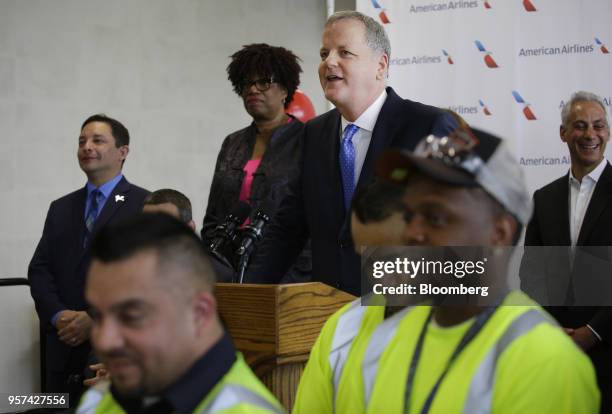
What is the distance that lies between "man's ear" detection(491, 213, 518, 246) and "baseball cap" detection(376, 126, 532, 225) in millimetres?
14

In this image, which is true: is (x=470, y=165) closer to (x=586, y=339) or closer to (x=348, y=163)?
(x=348, y=163)

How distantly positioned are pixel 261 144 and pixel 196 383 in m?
2.91

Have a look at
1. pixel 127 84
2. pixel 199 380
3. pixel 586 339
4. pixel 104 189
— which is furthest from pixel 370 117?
pixel 127 84

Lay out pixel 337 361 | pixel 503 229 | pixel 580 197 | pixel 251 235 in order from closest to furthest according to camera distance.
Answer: pixel 503 229 → pixel 337 361 → pixel 251 235 → pixel 580 197

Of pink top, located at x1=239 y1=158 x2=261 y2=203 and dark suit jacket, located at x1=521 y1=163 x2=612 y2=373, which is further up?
pink top, located at x1=239 y1=158 x2=261 y2=203

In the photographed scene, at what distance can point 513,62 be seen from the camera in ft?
14.3

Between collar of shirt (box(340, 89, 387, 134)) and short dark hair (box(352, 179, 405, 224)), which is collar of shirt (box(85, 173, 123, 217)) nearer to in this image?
collar of shirt (box(340, 89, 387, 134))

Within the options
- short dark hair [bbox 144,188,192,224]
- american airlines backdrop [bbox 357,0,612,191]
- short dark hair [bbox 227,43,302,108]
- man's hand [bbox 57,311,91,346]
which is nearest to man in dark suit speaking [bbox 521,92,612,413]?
american airlines backdrop [bbox 357,0,612,191]

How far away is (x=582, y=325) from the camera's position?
370 centimetres

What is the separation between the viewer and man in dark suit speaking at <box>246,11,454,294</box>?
113 inches

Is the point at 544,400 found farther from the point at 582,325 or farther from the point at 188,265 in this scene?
the point at 582,325

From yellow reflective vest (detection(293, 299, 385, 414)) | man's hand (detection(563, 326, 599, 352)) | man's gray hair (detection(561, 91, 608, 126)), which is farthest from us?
man's gray hair (detection(561, 91, 608, 126))

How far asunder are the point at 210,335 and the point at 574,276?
2805mm

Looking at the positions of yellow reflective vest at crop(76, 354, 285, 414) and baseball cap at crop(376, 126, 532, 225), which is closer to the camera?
yellow reflective vest at crop(76, 354, 285, 414)
